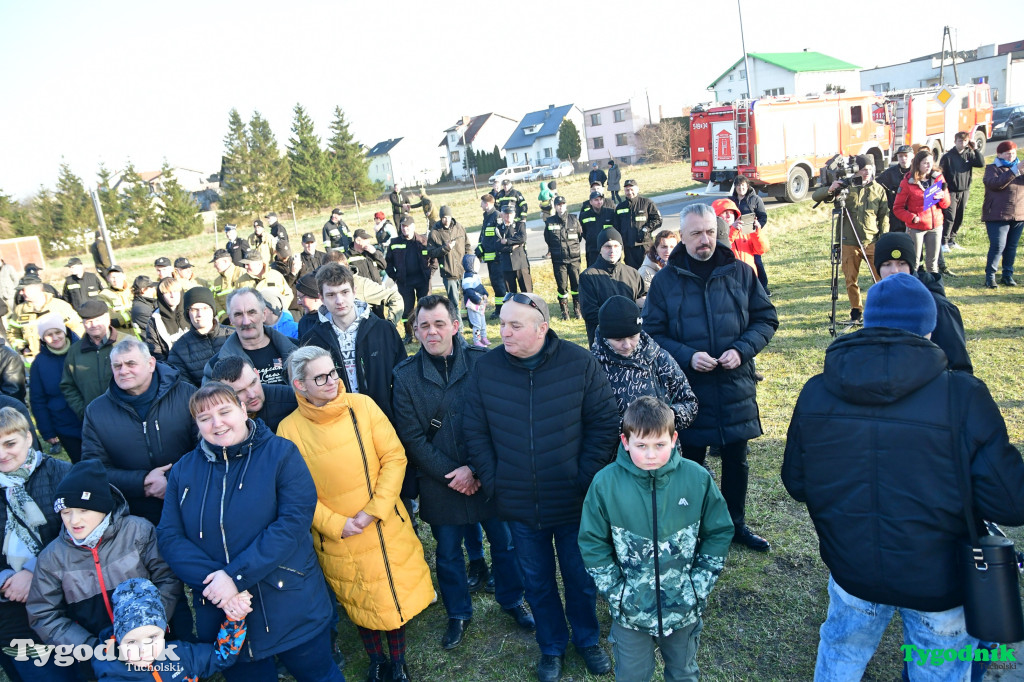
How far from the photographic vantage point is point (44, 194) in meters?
40.1

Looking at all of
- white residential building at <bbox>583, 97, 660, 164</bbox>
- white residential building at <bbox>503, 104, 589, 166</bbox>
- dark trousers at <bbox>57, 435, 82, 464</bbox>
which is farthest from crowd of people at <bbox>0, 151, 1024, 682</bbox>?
white residential building at <bbox>503, 104, 589, 166</bbox>

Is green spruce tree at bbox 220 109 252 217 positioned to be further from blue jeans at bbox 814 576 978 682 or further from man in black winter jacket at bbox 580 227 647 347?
blue jeans at bbox 814 576 978 682

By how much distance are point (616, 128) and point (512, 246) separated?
52.2 meters

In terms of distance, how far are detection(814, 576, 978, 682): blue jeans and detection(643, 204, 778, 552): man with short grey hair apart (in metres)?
1.44

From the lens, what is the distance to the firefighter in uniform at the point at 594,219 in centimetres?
1065

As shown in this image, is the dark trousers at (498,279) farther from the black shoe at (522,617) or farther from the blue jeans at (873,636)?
the blue jeans at (873,636)

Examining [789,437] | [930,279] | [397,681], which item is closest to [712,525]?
[789,437]

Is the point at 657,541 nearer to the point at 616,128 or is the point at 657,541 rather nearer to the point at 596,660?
the point at 596,660

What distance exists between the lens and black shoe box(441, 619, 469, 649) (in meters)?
3.72

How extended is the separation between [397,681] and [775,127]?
63.0 feet

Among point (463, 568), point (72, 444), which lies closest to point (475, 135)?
point (72, 444)

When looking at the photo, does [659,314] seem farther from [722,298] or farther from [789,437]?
[789,437]

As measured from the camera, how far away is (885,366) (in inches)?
88.7

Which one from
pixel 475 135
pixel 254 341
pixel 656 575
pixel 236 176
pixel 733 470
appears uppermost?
pixel 475 135
